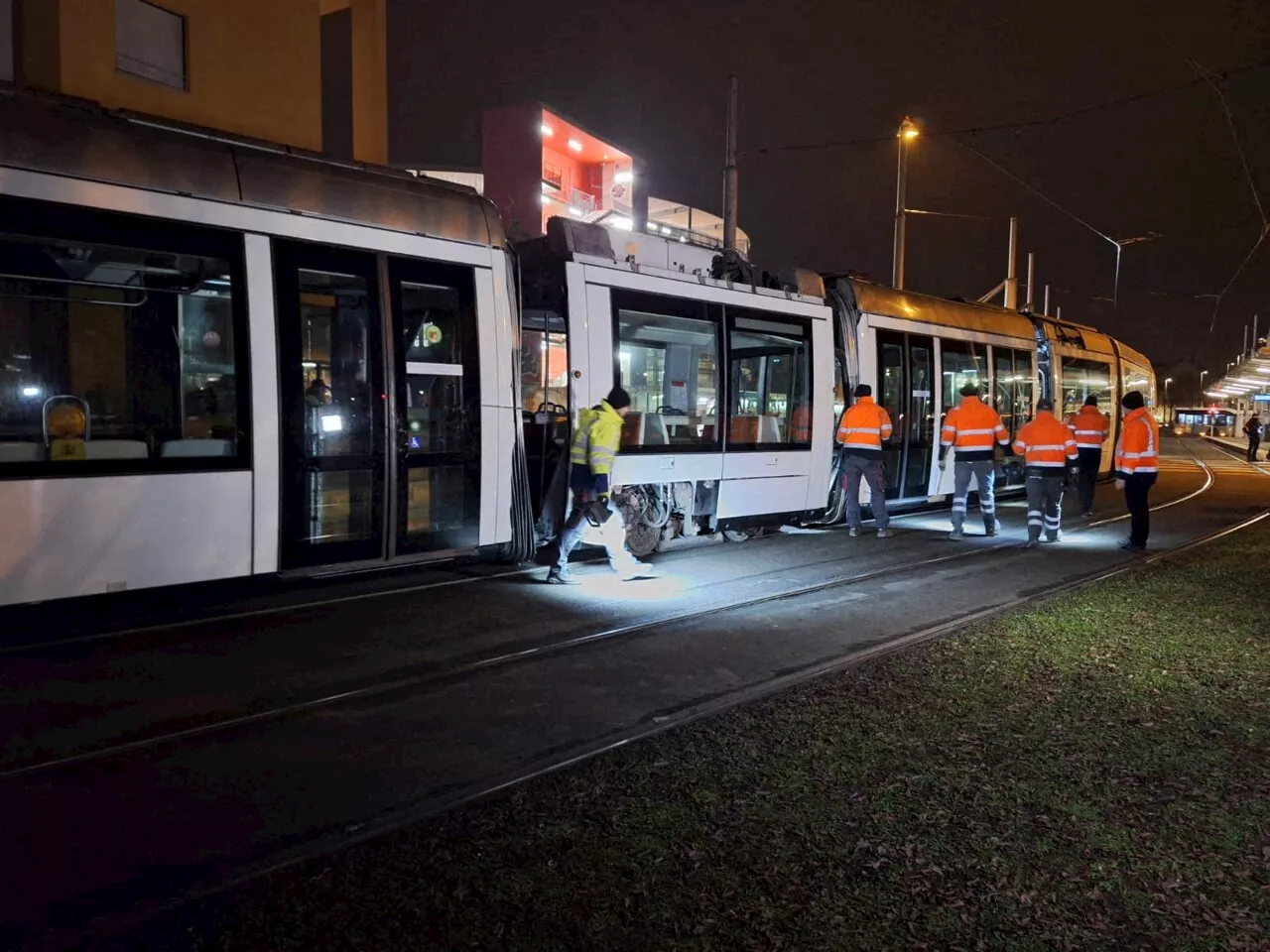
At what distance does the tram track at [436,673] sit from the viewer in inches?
173

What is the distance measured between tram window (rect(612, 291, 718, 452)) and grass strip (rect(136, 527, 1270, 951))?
4567 millimetres

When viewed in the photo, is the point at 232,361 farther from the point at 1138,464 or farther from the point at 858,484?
the point at 1138,464

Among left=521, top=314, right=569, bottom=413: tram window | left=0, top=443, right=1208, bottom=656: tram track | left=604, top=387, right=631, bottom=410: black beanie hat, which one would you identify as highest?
left=521, top=314, right=569, bottom=413: tram window

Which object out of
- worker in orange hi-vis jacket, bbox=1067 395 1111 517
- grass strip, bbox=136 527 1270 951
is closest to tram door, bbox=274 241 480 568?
grass strip, bbox=136 527 1270 951

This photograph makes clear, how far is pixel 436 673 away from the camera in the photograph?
18.7 feet

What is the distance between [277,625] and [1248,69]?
14.5 metres

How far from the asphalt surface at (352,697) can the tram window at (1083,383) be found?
9333mm

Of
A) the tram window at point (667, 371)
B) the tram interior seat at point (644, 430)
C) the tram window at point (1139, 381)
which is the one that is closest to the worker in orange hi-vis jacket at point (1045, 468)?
the tram window at point (667, 371)

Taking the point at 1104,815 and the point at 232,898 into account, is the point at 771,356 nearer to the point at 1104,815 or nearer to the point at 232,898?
the point at 1104,815

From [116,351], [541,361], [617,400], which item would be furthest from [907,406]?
[116,351]

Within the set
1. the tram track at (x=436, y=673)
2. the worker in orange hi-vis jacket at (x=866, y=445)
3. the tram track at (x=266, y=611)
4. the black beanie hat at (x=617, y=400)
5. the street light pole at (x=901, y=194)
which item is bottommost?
the tram track at (x=436, y=673)

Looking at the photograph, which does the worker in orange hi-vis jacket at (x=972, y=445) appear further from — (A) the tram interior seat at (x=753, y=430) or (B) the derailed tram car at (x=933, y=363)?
(A) the tram interior seat at (x=753, y=430)

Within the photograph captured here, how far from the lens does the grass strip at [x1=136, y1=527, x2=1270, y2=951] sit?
2941 millimetres

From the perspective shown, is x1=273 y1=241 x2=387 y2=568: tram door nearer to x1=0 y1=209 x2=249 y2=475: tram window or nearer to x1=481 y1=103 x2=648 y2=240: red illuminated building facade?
x1=0 y1=209 x2=249 y2=475: tram window
